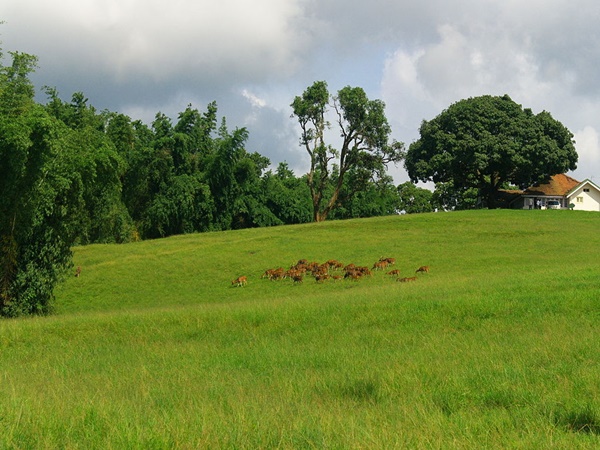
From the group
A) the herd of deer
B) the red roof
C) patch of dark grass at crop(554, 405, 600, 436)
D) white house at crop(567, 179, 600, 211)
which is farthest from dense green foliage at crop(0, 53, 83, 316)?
white house at crop(567, 179, 600, 211)

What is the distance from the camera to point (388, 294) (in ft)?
66.1

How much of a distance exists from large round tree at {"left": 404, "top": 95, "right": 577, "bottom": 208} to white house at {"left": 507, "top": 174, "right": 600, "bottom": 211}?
7.75 metres

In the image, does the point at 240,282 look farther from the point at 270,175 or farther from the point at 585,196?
the point at 585,196

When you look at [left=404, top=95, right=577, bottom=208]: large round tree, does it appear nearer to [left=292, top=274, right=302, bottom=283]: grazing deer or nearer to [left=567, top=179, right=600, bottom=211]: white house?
[left=567, top=179, right=600, bottom=211]: white house

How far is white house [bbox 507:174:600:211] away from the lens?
79.2 m

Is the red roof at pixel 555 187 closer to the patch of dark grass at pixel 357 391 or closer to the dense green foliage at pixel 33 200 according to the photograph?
the dense green foliage at pixel 33 200

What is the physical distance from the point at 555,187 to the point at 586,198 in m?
5.01

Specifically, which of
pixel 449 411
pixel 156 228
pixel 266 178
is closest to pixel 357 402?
pixel 449 411

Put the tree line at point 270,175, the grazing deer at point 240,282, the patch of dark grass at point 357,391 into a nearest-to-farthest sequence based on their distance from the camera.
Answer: the patch of dark grass at point 357,391 → the grazing deer at point 240,282 → the tree line at point 270,175

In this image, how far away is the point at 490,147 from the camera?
6675 cm

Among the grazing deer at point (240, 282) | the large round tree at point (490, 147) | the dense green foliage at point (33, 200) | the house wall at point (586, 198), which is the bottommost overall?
the grazing deer at point (240, 282)

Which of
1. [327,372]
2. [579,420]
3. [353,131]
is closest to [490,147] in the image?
[353,131]

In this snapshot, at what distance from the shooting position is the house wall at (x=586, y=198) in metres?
81.4

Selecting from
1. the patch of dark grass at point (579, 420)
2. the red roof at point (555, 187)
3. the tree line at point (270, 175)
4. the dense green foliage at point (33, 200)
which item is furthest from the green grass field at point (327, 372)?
the red roof at point (555, 187)
